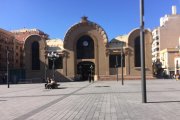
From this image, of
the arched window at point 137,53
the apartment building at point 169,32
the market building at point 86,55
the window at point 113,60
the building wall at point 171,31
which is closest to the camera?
the market building at point 86,55

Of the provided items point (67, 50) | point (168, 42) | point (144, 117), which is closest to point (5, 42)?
point (67, 50)

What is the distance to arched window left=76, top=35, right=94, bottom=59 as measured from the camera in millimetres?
90312

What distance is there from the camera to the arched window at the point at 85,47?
9031 centimetres

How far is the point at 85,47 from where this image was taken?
91.2 meters

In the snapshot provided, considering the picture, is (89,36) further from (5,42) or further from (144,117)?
(144,117)

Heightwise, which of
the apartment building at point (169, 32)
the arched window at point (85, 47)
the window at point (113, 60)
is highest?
the apartment building at point (169, 32)

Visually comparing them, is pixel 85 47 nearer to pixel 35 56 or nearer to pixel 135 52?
pixel 135 52

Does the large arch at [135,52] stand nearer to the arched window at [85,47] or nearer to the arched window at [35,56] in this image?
the arched window at [85,47]

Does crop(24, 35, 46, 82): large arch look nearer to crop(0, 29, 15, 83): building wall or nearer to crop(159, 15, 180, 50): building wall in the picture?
crop(0, 29, 15, 83): building wall

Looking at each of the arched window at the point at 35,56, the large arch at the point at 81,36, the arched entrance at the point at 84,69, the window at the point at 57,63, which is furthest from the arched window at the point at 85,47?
the arched window at the point at 35,56

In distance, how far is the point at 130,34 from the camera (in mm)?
88438

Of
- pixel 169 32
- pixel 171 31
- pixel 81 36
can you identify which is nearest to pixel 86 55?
pixel 81 36

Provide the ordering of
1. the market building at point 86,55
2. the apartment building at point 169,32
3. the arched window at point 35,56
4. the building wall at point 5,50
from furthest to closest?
the apartment building at point 169,32 → the building wall at point 5,50 → the arched window at point 35,56 → the market building at point 86,55

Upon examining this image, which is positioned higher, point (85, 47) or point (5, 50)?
point (5, 50)
